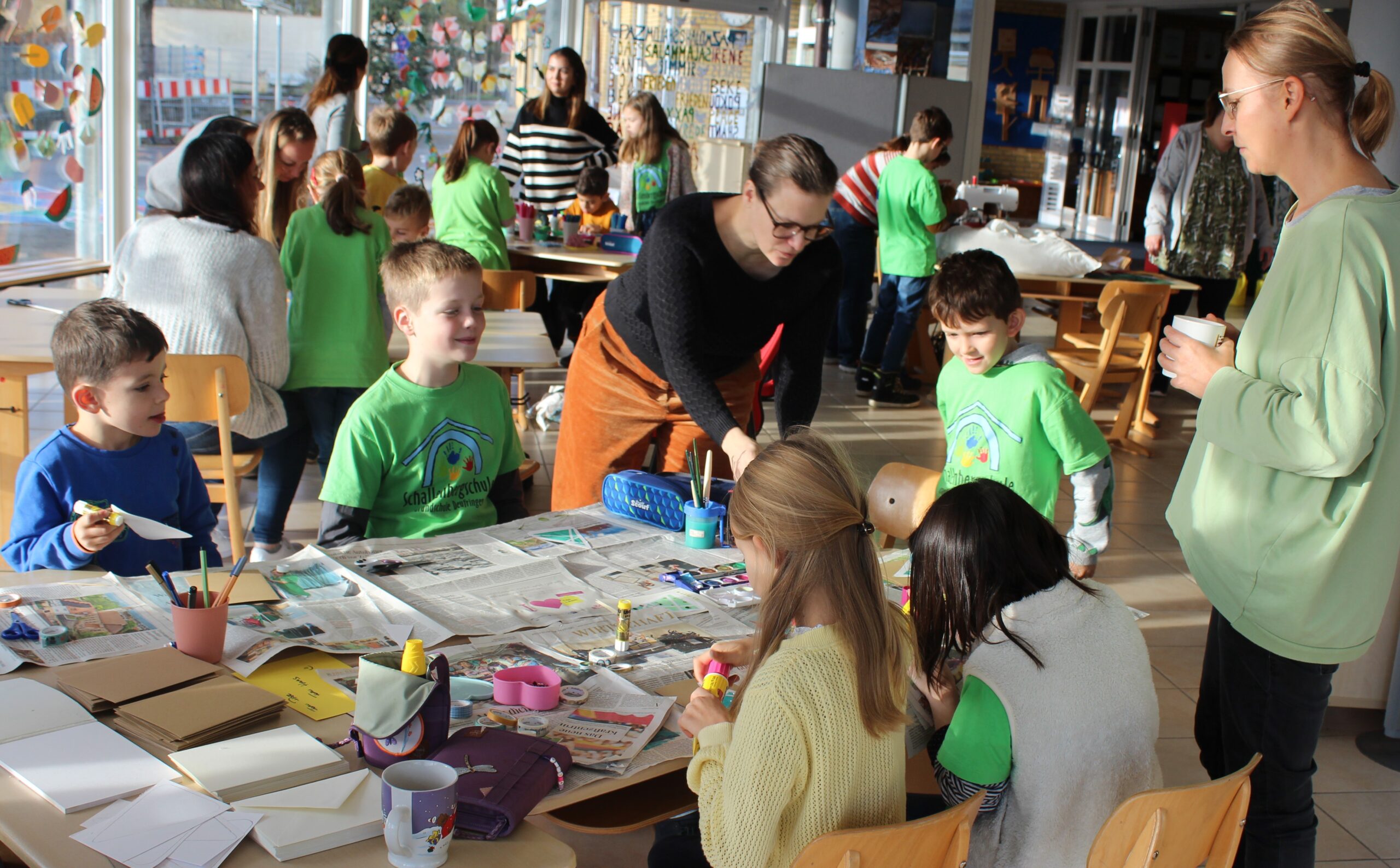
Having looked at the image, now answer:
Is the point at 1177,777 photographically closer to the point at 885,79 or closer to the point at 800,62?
the point at 885,79

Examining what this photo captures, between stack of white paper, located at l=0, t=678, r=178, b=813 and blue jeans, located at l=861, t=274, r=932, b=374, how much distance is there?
17.3ft

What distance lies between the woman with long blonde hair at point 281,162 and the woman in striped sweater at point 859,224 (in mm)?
2911

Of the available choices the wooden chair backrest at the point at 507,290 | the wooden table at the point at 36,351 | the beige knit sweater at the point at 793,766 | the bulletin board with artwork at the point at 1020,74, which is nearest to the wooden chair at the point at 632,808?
the beige knit sweater at the point at 793,766

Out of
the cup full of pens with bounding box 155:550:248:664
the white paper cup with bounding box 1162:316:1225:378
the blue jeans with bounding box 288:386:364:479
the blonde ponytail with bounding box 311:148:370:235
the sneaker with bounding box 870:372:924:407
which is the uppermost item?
the blonde ponytail with bounding box 311:148:370:235

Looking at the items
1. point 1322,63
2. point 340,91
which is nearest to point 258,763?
point 1322,63

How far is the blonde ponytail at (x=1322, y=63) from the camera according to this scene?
63.4 inches

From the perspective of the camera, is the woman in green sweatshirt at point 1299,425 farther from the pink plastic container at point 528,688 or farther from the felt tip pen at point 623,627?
the pink plastic container at point 528,688

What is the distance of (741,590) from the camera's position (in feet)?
6.82

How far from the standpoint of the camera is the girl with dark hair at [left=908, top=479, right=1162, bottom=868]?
1.45m

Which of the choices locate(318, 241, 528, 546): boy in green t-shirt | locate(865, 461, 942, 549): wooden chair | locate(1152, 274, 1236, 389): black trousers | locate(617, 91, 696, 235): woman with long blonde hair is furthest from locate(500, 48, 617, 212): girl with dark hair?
locate(865, 461, 942, 549): wooden chair

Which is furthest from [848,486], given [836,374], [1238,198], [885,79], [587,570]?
[885,79]

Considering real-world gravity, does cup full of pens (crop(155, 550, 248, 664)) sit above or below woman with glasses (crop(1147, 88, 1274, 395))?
below

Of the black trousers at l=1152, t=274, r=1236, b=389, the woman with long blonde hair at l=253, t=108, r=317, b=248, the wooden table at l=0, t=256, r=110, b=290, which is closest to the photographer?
the woman with long blonde hair at l=253, t=108, r=317, b=248

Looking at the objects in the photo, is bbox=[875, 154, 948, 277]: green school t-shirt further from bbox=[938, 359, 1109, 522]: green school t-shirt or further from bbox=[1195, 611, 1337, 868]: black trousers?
bbox=[1195, 611, 1337, 868]: black trousers
